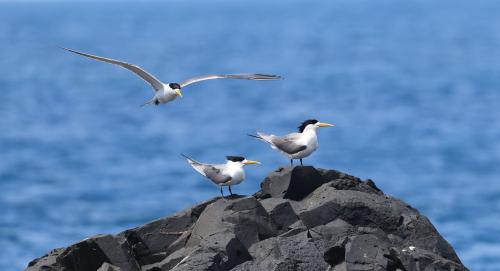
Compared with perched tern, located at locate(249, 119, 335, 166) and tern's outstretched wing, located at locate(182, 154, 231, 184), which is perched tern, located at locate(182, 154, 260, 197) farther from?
perched tern, located at locate(249, 119, 335, 166)

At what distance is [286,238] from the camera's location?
68.5 feet

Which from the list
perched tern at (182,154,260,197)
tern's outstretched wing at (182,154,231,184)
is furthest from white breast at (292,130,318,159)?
tern's outstretched wing at (182,154,231,184)

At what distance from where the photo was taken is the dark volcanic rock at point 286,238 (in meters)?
20.4

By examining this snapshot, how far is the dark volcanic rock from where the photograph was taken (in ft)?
66.8

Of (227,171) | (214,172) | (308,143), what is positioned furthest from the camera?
(308,143)

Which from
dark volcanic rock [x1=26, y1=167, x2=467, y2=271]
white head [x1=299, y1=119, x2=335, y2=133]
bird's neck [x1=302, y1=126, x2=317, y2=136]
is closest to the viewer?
dark volcanic rock [x1=26, y1=167, x2=467, y2=271]

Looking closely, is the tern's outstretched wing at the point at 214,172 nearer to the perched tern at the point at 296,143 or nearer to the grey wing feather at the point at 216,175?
the grey wing feather at the point at 216,175

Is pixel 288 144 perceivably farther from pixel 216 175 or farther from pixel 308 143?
pixel 216 175

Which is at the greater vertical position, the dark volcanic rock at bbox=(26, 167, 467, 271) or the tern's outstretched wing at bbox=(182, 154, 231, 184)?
the tern's outstretched wing at bbox=(182, 154, 231, 184)

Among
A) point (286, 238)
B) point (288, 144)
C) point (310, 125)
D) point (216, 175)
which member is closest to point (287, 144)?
point (288, 144)

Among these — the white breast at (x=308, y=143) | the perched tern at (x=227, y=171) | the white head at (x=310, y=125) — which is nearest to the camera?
the perched tern at (x=227, y=171)

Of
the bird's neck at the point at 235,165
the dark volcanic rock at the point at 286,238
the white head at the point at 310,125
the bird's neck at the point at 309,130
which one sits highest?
the white head at the point at 310,125

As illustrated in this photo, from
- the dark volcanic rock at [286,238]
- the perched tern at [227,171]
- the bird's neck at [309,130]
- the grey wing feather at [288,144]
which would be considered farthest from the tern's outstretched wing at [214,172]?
the bird's neck at [309,130]

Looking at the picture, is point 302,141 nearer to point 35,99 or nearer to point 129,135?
point 129,135
